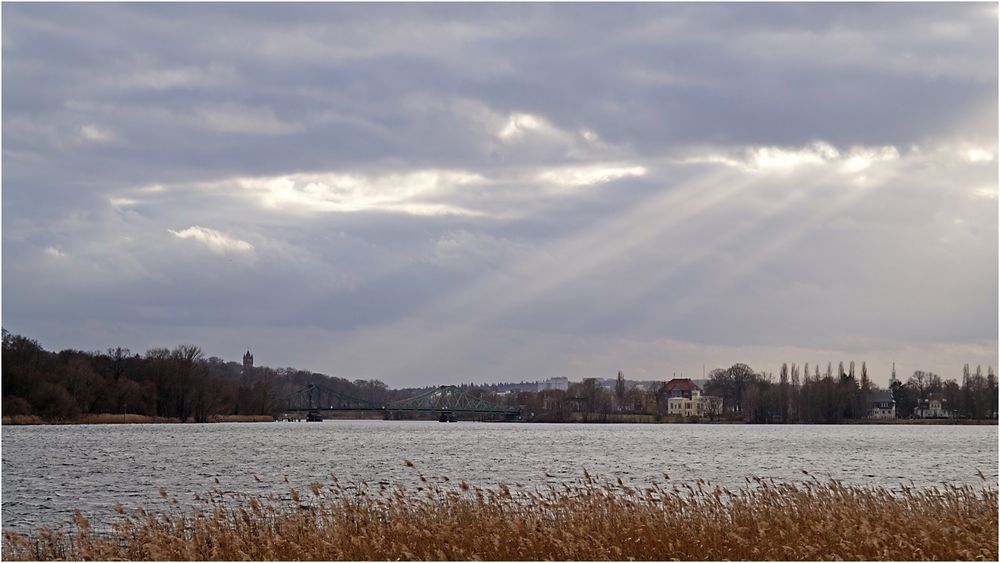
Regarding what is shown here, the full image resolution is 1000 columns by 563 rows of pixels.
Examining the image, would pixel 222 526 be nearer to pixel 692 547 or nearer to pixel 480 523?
pixel 480 523

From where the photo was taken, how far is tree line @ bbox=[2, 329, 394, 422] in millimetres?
104250

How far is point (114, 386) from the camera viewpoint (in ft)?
397

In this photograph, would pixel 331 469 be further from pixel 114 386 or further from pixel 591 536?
pixel 114 386

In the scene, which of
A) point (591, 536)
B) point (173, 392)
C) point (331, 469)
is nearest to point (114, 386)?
point (173, 392)

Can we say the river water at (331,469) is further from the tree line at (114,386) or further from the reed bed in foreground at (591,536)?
the tree line at (114,386)

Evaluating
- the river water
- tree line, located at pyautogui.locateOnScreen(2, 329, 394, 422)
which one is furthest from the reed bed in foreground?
tree line, located at pyautogui.locateOnScreen(2, 329, 394, 422)

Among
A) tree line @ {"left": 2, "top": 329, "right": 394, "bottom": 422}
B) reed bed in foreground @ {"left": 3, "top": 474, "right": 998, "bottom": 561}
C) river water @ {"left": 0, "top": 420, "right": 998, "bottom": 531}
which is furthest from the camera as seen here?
tree line @ {"left": 2, "top": 329, "right": 394, "bottom": 422}

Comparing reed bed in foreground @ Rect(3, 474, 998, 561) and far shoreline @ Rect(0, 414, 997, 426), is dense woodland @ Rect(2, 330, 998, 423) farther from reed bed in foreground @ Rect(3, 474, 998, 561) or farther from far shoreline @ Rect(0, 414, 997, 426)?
reed bed in foreground @ Rect(3, 474, 998, 561)

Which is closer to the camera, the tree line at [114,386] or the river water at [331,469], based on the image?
the river water at [331,469]

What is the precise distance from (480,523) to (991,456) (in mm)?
58995

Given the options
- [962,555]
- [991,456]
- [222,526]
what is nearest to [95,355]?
[991,456]

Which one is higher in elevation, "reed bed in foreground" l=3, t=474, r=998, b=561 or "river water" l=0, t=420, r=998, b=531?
"reed bed in foreground" l=3, t=474, r=998, b=561

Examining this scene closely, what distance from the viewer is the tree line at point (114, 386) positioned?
10425 centimetres

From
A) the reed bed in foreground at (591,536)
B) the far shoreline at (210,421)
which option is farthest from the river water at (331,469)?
the far shoreline at (210,421)
